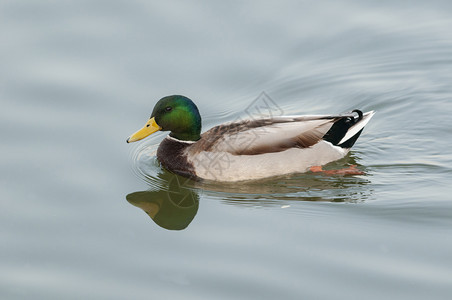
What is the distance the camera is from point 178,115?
9.52 metres

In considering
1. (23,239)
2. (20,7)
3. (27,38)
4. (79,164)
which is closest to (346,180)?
(79,164)

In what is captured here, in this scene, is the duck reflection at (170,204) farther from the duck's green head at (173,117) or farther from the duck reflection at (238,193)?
the duck's green head at (173,117)

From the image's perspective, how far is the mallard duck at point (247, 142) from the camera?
30.4ft

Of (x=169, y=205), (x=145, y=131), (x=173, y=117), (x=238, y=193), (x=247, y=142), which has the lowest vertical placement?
(x=169, y=205)

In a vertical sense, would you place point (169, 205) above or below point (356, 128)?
below

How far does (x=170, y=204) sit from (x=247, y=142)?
1.23m

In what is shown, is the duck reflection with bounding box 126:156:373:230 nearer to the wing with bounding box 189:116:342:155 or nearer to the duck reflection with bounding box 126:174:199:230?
the duck reflection with bounding box 126:174:199:230

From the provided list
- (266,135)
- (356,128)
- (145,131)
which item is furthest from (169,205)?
(356,128)

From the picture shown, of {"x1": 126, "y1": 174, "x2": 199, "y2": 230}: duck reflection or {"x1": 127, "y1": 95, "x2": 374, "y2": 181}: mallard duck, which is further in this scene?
{"x1": 127, "y1": 95, "x2": 374, "y2": 181}: mallard duck

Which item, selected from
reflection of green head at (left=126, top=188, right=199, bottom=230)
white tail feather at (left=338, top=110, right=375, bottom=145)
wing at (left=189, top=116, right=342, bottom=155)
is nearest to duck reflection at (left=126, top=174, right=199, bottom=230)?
reflection of green head at (left=126, top=188, right=199, bottom=230)

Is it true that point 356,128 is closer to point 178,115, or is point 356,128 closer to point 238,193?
point 238,193

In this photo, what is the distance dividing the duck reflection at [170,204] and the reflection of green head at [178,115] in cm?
67

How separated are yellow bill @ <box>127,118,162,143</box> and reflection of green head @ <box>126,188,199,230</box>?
69 centimetres

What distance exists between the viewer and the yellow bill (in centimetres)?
927
